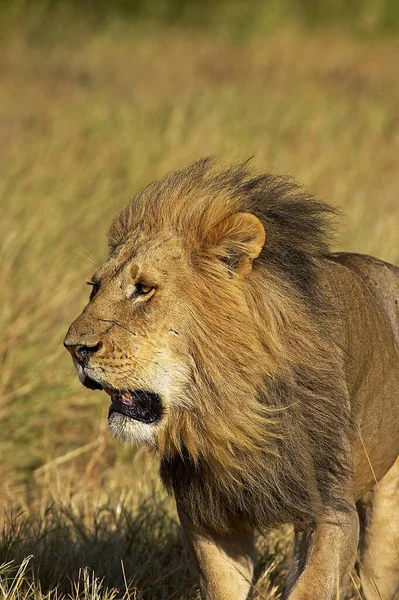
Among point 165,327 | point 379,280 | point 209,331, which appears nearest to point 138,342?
point 165,327

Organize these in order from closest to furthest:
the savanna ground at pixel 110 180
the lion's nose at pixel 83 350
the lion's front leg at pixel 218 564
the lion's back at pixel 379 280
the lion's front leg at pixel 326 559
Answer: the lion's nose at pixel 83 350, the lion's front leg at pixel 326 559, the lion's front leg at pixel 218 564, the lion's back at pixel 379 280, the savanna ground at pixel 110 180

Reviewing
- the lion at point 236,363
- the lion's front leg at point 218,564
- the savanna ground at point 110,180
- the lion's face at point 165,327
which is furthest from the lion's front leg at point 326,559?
the savanna ground at point 110,180

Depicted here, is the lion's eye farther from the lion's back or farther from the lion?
the lion's back

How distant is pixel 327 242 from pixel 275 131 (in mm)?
8745

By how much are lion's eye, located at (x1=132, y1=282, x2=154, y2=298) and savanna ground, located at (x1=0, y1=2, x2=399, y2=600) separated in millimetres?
539

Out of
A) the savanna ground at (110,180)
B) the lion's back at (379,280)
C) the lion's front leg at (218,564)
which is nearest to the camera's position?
the lion's front leg at (218,564)

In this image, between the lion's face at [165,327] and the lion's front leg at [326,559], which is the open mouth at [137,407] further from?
the lion's front leg at [326,559]

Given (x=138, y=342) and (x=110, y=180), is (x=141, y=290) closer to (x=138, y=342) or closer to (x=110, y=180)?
(x=138, y=342)

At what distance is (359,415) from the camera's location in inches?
155

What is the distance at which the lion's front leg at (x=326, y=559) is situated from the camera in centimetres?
356

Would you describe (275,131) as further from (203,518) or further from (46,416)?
(203,518)

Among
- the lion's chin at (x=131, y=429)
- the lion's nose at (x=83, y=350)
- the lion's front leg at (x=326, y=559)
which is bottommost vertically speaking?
the lion's front leg at (x=326, y=559)

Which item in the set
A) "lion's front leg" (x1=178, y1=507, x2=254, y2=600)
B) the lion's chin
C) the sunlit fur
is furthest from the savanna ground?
the lion's chin

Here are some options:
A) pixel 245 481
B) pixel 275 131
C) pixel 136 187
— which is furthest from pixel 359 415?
pixel 275 131
